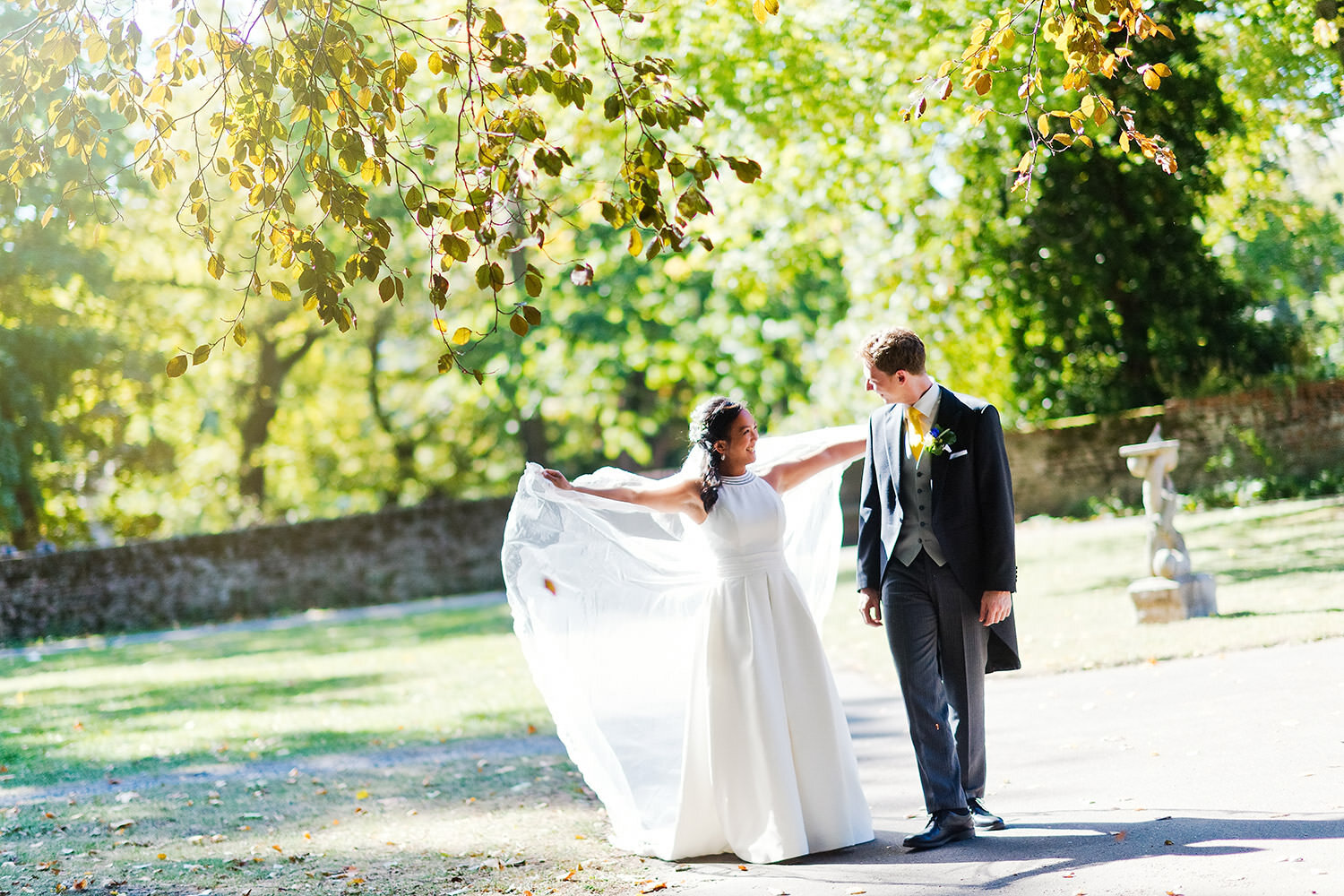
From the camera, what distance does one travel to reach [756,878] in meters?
5.44

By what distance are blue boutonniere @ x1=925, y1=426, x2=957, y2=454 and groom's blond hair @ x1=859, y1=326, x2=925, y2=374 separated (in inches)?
12.5

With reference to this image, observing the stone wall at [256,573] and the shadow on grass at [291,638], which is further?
the stone wall at [256,573]

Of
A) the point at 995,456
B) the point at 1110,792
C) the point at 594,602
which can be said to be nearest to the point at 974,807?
the point at 1110,792

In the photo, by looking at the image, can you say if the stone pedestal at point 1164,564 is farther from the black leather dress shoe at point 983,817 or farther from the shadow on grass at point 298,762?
the black leather dress shoe at point 983,817

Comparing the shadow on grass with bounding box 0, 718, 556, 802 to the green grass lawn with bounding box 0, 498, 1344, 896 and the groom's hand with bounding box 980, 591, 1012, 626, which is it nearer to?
the green grass lawn with bounding box 0, 498, 1344, 896

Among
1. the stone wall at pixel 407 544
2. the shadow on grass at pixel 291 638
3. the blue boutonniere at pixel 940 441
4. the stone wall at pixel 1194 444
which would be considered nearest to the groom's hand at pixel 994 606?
the blue boutonniere at pixel 940 441

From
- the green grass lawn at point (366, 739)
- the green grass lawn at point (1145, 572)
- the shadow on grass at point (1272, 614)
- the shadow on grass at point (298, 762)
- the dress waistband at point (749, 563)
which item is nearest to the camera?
the dress waistband at point (749, 563)

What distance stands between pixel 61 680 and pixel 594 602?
12.0 m

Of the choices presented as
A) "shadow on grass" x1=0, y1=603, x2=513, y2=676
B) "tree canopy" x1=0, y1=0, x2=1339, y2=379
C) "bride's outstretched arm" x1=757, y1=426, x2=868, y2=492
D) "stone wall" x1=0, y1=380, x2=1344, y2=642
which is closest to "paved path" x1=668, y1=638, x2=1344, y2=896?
"bride's outstretched arm" x1=757, y1=426, x2=868, y2=492

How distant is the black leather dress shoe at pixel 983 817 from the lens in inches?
225

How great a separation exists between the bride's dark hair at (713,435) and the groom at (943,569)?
2.41ft

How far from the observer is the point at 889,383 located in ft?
18.8

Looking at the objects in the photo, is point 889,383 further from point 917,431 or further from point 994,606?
point 994,606

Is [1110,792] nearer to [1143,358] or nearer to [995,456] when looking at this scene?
[995,456]
